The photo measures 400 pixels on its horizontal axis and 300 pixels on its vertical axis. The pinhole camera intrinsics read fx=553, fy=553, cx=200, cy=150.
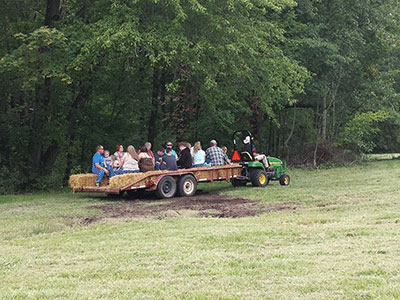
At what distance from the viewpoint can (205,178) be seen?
18312 millimetres

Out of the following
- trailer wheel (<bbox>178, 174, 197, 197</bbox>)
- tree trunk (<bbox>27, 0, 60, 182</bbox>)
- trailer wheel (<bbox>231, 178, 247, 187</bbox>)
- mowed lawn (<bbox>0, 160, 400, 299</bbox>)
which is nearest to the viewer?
mowed lawn (<bbox>0, 160, 400, 299</bbox>)

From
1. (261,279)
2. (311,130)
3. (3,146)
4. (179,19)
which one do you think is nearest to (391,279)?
(261,279)

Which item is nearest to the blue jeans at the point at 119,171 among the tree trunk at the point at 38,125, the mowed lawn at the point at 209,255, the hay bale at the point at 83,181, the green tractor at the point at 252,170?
the hay bale at the point at 83,181

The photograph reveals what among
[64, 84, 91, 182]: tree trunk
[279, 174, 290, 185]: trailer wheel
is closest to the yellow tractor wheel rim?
[279, 174, 290, 185]: trailer wheel

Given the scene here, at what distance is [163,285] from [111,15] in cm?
1416

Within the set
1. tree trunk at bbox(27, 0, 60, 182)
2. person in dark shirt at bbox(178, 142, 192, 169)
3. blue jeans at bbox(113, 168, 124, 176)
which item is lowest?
blue jeans at bbox(113, 168, 124, 176)

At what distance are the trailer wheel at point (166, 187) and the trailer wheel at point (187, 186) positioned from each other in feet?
0.81

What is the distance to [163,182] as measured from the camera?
659 inches

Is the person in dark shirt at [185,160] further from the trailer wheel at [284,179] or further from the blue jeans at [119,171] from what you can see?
the trailer wheel at [284,179]

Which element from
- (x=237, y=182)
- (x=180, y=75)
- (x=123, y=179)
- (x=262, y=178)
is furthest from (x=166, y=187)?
(x=180, y=75)

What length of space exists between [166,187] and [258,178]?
4304 mm

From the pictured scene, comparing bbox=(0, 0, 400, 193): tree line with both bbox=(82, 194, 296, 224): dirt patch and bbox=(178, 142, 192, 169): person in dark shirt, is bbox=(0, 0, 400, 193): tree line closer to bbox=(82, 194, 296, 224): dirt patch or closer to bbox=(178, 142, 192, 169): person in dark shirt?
bbox=(178, 142, 192, 169): person in dark shirt

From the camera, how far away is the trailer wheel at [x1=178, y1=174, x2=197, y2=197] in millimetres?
17219

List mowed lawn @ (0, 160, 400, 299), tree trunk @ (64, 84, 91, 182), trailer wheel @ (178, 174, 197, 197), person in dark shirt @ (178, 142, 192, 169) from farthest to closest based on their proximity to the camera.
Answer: tree trunk @ (64, 84, 91, 182), person in dark shirt @ (178, 142, 192, 169), trailer wheel @ (178, 174, 197, 197), mowed lawn @ (0, 160, 400, 299)
